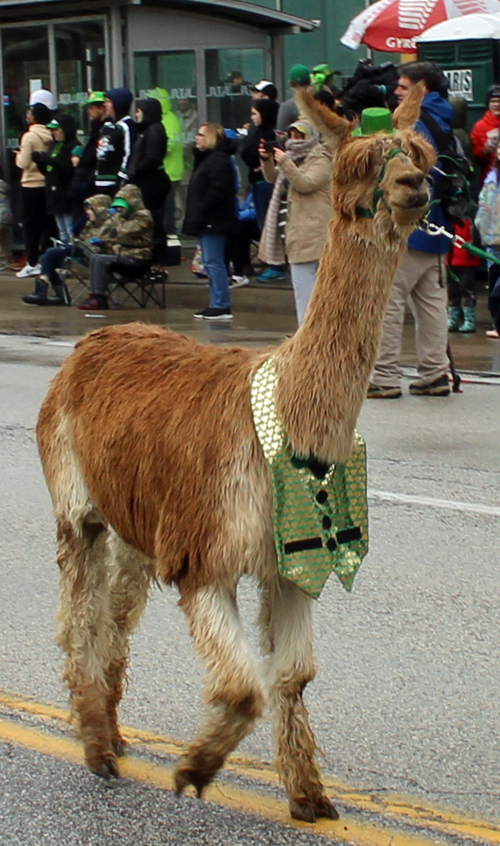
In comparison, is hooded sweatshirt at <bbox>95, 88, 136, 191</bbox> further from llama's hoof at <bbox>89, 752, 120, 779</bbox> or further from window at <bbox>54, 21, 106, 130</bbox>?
llama's hoof at <bbox>89, 752, 120, 779</bbox>

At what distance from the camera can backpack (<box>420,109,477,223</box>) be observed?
9016mm

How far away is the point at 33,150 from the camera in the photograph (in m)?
16.8

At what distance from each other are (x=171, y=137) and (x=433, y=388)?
8.65 metres

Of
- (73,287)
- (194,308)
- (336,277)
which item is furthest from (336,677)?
(73,287)

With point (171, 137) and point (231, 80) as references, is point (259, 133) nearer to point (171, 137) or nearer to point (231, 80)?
point (171, 137)

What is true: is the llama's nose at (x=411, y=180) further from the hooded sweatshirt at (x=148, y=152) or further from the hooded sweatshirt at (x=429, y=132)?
the hooded sweatshirt at (x=148, y=152)

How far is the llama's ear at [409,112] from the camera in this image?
3.35 meters

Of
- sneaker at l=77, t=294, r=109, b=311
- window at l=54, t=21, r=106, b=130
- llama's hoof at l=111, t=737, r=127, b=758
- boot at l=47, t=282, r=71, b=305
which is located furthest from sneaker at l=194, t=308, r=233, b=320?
llama's hoof at l=111, t=737, r=127, b=758

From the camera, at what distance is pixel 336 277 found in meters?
3.32

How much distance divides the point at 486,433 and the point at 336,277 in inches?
209

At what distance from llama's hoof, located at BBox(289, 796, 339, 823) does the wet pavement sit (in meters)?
7.44

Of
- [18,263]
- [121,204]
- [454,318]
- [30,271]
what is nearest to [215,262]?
[121,204]

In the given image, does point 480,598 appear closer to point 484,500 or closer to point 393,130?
point 484,500

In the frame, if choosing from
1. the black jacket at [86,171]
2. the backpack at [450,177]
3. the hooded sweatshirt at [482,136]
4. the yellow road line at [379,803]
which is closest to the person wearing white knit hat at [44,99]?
the black jacket at [86,171]
